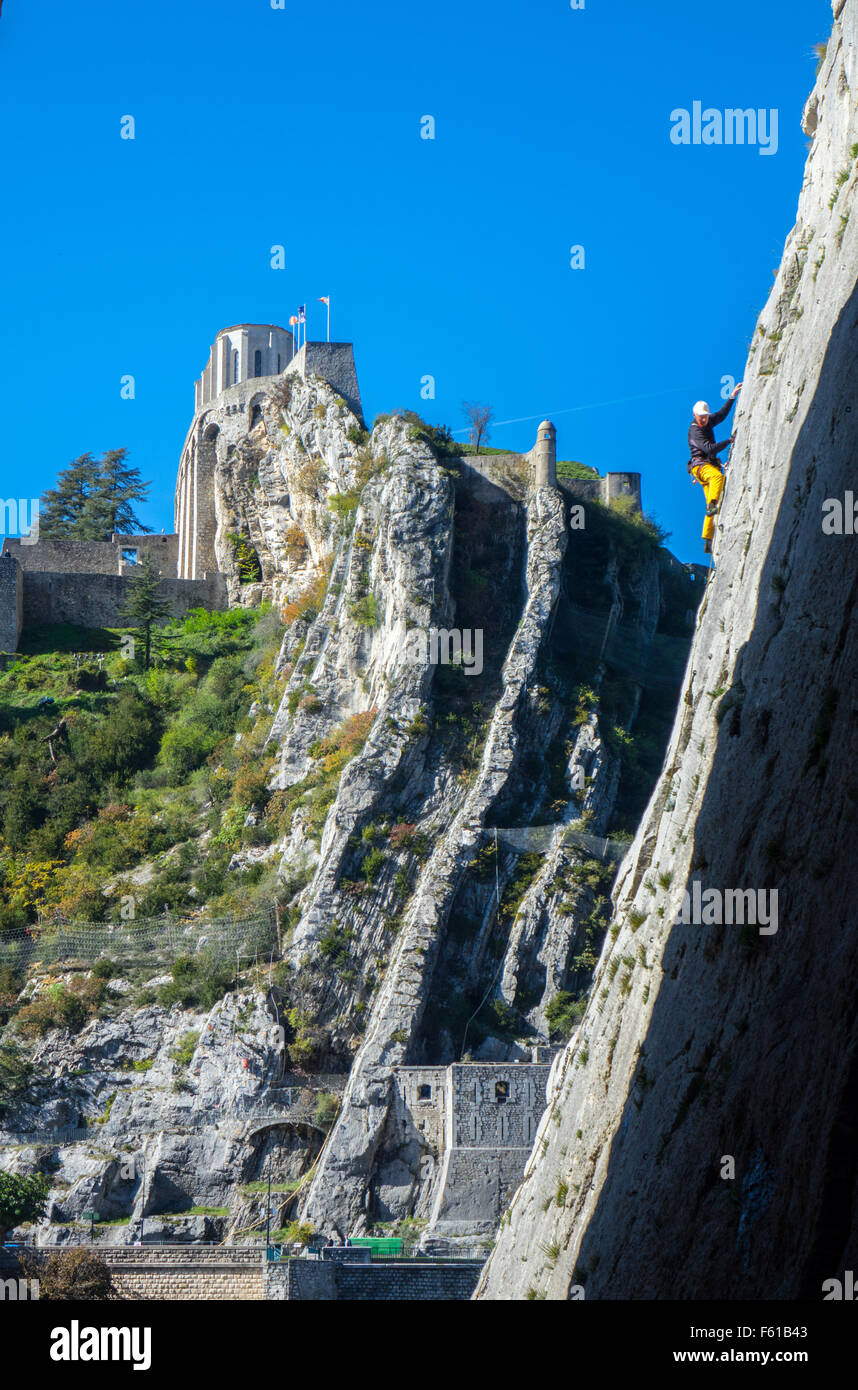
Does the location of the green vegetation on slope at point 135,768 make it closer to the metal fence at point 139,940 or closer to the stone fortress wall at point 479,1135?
the metal fence at point 139,940

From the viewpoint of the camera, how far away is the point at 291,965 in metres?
37.1

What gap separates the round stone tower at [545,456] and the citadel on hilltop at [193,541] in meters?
6.78

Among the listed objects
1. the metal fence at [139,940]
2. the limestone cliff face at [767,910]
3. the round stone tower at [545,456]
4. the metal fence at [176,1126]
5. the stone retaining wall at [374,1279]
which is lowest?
the stone retaining wall at [374,1279]

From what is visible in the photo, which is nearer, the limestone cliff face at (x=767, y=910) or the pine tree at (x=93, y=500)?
the limestone cliff face at (x=767, y=910)

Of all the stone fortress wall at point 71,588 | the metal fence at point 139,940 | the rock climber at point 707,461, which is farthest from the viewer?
the stone fortress wall at point 71,588

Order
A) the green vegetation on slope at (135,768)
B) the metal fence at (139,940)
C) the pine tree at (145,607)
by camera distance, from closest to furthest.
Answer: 1. the metal fence at (139,940)
2. the green vegetation on slope at (135,768)
3. the pine tree at (145,607)

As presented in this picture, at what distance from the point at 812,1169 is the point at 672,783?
16.6ft

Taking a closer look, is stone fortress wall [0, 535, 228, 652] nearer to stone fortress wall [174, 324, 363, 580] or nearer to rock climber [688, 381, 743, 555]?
stone fortress wall [174, 324, 363, 580]

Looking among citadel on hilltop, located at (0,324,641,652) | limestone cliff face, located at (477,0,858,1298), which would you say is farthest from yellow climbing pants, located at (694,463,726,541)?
citadel on hilltop, located at (0,324,641,652)

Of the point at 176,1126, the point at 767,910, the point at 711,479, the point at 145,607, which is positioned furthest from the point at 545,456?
the point at 767,910

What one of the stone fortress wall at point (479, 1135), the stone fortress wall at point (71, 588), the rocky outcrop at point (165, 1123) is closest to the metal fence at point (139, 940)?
the rocky outcrop at point (165, 1123)

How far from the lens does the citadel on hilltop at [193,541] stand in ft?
178

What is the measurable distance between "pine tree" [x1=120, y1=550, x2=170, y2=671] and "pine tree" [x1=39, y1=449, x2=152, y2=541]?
10041 mm
